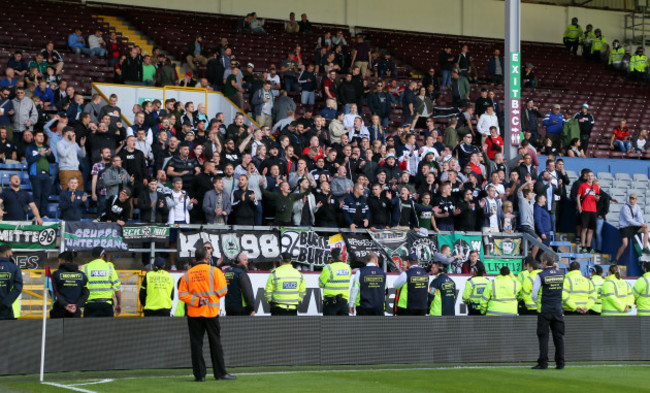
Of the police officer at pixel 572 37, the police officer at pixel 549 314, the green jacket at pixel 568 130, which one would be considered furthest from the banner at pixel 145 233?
the police officer at pixel 572 37

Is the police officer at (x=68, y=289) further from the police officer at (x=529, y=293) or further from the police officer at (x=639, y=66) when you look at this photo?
the police officer at (x=639, y=66)

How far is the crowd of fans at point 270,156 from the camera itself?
67.8 feet

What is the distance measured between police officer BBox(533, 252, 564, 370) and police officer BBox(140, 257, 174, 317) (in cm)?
643

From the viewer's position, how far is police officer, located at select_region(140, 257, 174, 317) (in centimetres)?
1722

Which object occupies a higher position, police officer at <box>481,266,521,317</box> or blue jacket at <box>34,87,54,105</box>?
blue jacket at <box>34,87,54,105</box>

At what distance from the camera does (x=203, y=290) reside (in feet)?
46.0

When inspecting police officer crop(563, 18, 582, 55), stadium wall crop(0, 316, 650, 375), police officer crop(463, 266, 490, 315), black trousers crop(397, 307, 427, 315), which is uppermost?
police officer crop(563, 18, 582, 55)

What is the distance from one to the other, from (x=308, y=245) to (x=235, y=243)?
164 centimetres

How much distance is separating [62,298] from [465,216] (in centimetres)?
1045

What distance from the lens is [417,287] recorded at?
18625 mm

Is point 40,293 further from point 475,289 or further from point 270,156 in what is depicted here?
point 475,289

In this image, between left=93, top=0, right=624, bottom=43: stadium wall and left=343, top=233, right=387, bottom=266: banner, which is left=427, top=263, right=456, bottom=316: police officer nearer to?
left=343, top=233, right=387, bottom=266: banner

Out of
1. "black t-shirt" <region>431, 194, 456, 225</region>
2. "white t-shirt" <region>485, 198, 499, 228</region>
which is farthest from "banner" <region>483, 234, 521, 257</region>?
"black t-shirt" <region>431, 194, 456, 225</region>

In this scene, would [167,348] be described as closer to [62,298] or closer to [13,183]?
[62,298]
